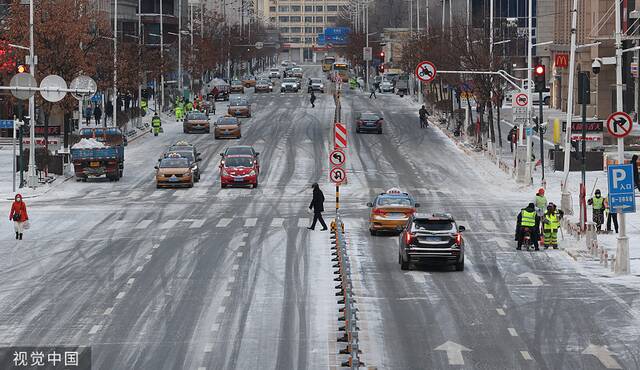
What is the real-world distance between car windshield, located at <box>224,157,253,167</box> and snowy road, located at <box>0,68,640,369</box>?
4.28 ft

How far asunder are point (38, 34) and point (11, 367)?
48728 millimetres

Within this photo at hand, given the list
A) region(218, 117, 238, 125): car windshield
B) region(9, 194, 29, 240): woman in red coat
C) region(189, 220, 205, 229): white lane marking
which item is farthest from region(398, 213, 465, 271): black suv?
region(218, 117, 238, 125): car windshield

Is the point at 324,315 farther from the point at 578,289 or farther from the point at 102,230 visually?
the point at 102,230

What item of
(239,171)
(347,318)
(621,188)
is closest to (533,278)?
(621,188)

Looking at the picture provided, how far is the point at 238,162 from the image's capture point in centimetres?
6009

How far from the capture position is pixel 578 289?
3250 cm

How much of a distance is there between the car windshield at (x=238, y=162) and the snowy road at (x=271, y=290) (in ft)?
4.28

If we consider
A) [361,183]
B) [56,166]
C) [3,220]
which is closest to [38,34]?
[56,166]

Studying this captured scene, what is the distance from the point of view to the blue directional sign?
35312 mm

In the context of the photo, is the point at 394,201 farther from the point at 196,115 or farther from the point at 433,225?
the point at 196,115

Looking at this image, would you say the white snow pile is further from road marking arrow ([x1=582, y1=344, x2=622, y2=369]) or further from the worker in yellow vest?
road marking arrow ([x1=582, y1=344, x2=622, y2=369])

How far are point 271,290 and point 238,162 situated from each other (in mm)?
28391

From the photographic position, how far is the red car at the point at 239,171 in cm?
5944

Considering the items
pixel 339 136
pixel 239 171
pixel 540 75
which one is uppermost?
pixel 540 75
